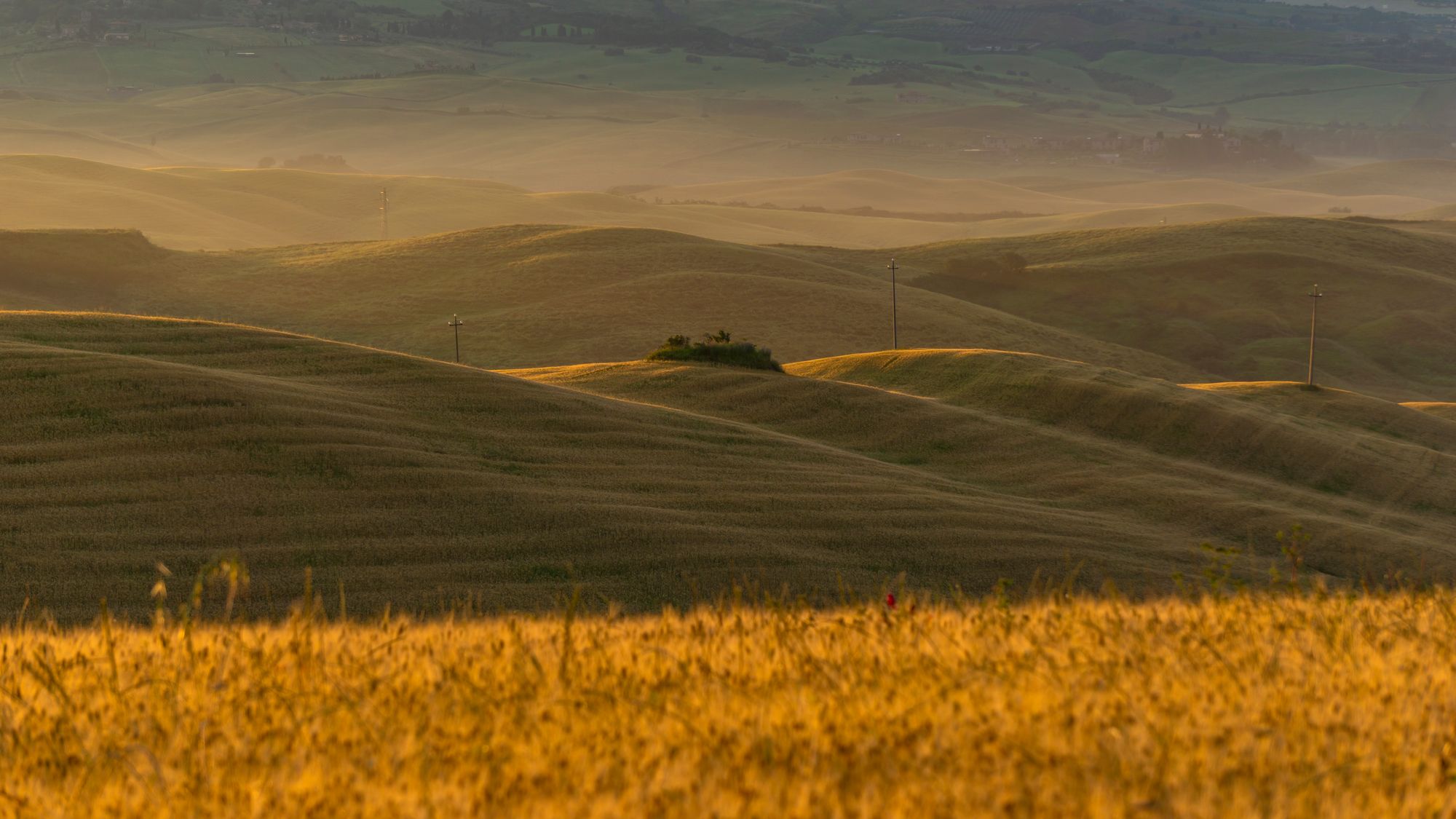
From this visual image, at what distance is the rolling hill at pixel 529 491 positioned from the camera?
24000 mm

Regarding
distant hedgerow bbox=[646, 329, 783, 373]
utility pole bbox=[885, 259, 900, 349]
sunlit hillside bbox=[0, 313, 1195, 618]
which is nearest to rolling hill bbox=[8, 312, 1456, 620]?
sunlit hillside bbox=[0, 313, 1195, 618]

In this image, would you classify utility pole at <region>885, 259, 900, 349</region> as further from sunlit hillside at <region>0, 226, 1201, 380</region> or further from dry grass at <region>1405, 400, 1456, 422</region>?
dry grass at <region>1405, 400, 1456, 422</region>

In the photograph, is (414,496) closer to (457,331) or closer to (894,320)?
(457,331)

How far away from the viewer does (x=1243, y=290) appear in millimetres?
136625

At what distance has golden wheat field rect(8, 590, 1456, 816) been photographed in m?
4.88

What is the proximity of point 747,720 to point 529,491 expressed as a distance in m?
23.9

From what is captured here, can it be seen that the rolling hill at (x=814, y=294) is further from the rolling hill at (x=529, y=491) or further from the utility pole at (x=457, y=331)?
the rolling hill at (x=529, y=491)

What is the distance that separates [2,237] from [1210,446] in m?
104

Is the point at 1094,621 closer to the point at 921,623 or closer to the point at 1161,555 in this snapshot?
the point at 921,623

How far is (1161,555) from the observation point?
3322 centimetres

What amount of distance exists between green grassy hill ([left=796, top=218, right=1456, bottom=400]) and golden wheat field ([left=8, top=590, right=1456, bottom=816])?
350 feet

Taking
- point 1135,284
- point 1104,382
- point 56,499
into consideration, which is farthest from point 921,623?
point 1135,284

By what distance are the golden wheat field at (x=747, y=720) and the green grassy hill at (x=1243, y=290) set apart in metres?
107

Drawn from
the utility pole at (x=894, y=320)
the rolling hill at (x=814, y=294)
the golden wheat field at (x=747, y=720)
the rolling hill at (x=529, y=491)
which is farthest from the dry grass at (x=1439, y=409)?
the golden wheat field at (x=747, y=720)
